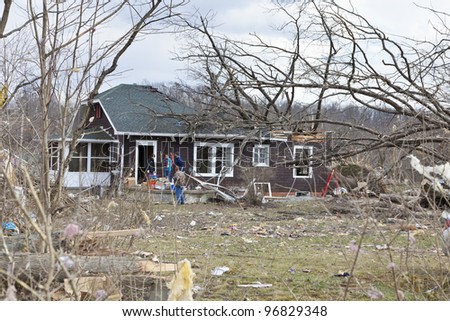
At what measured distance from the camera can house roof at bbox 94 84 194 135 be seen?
82.0 ft

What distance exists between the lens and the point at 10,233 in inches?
260

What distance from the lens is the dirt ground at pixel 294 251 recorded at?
17.2 ft

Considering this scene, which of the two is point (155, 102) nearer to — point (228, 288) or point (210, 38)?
point (210, 38)

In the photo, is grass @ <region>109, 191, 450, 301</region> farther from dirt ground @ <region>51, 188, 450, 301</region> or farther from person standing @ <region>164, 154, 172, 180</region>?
person standing @ <region>164, 154, 172, 180</region>

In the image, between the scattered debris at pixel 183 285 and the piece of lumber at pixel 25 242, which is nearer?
the scattered debris at pixel 183 285

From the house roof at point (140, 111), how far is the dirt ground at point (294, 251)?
34.1ft

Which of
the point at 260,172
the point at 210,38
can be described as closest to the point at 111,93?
the point at 260,172

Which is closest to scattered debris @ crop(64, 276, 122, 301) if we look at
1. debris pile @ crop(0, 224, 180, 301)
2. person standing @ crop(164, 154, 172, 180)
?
debris pile @ crop(0, 224, 180, 301)

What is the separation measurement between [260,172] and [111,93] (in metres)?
9.38

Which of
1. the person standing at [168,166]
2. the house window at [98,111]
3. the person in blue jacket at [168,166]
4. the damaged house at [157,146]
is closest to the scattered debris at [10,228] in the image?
the person standing at [168,166]

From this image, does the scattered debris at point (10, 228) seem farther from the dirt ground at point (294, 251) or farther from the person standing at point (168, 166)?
the person standing at point (168, 166)

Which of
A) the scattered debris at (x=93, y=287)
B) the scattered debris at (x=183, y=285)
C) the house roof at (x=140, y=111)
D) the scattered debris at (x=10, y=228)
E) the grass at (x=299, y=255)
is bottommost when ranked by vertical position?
the grass at (x=299, y=255)

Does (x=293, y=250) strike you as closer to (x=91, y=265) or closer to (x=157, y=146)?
(x=91, y=265)

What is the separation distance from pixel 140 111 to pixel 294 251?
18.8 metres
